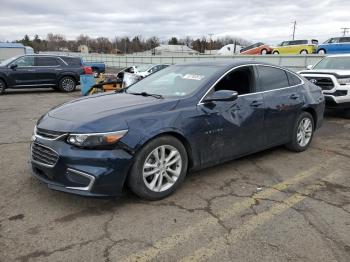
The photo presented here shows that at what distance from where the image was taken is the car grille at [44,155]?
3.75 m

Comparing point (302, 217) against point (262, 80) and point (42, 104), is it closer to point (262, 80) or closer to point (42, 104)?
point (262, 80)

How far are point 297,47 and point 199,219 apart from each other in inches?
1362

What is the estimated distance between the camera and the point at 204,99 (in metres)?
4.50

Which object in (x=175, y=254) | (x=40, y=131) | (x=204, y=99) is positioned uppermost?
(x=204, y=99)

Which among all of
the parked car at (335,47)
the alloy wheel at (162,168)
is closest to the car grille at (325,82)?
the alloy wheel at (162,168)

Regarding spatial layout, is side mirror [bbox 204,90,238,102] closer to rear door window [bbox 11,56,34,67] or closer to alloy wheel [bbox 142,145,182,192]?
alloy wheel [bbox 142,145,182,192]

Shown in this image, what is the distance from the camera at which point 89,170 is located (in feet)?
11.8

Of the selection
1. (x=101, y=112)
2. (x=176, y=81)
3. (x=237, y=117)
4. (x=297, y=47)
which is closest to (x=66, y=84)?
(x=176, y=81)

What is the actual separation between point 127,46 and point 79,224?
11505 cm

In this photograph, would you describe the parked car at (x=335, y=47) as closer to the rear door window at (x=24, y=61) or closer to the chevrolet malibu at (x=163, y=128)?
the rear door window at (x=24, y=61)

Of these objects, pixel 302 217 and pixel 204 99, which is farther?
pixel 204 99

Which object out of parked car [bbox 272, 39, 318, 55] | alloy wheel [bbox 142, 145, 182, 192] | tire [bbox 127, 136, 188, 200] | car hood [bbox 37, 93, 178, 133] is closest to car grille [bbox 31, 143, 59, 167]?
car hood [bbox 37, 93, 178, 133]

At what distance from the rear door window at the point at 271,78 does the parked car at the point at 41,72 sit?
13167mm

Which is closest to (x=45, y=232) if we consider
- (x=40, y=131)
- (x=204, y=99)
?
(x=40, y=131)
